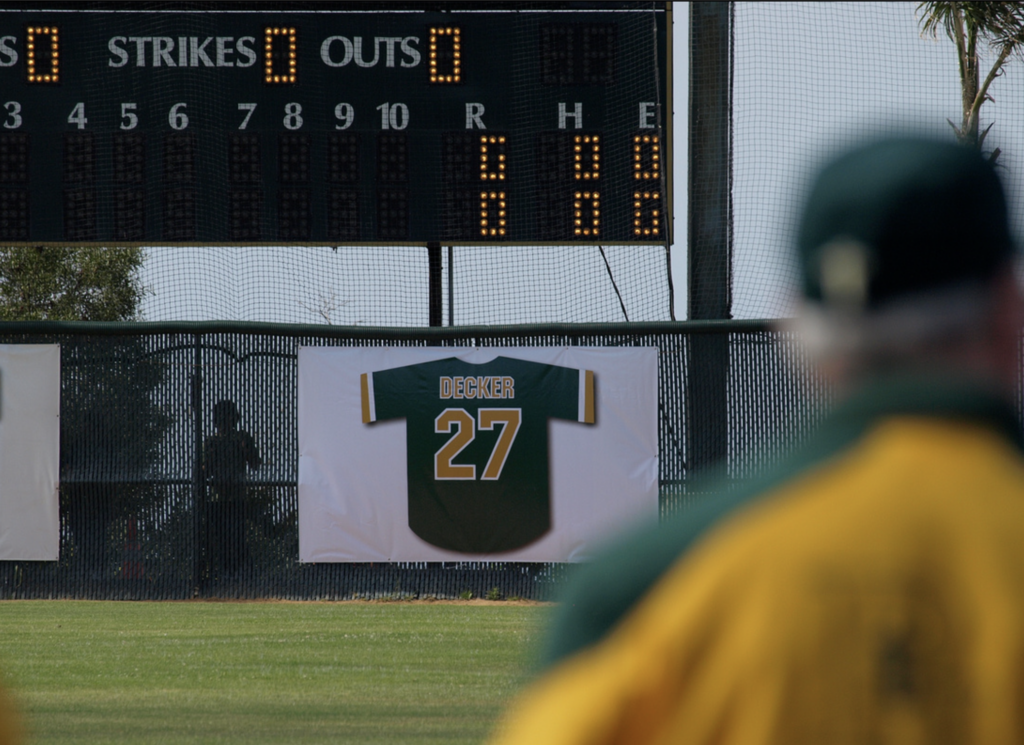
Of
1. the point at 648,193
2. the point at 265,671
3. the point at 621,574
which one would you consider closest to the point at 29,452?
the point at 265,671

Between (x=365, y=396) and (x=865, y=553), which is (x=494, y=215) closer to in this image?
(x=365, y=396)

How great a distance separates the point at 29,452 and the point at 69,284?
17495 millimetres

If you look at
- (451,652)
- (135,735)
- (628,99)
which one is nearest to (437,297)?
(628,99)

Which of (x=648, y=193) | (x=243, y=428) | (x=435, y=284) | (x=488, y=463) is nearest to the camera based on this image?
(x=488, y=463)

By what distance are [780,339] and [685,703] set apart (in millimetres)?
12082

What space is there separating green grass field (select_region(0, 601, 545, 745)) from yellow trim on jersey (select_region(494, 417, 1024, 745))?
4778mm

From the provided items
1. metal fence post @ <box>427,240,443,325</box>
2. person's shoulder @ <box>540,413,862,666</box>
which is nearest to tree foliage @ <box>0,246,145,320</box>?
metal fence post @ <box>427,240,443,325</box>

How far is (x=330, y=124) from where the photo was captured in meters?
13.7

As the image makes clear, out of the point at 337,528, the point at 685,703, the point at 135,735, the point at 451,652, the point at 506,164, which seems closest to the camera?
the point at 685,703

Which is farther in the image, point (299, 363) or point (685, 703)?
point (299, 363)

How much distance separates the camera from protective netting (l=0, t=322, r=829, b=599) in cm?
1271

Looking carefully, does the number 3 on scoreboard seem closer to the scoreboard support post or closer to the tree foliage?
the scoreboard support post

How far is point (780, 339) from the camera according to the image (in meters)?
12.9

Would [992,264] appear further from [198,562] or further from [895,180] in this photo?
[198,562]
